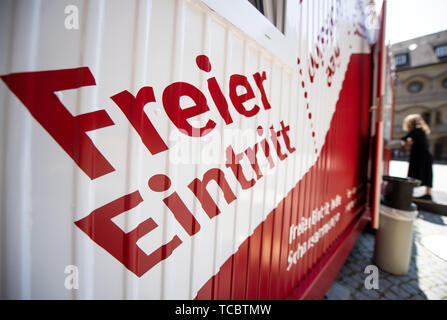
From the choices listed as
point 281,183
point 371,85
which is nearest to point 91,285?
point 281,183

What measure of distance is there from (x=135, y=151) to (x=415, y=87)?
3023 cm

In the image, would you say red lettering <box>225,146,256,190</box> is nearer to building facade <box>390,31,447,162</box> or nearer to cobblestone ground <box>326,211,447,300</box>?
cobblestone ground <box>326,211,447,300</box>

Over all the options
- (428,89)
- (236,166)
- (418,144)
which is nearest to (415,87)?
(428,89)

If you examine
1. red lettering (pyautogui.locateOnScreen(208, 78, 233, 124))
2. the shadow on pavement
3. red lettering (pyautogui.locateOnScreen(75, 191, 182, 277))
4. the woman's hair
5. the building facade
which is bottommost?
the shadow on pavement

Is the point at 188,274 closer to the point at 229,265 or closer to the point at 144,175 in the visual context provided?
the point at 229,265

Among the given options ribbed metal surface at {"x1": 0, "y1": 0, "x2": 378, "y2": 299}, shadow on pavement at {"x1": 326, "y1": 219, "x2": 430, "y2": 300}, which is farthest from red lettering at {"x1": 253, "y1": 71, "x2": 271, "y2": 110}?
shadow on pavement at {"x1": 326, "y1": 219, "x2": 430, "y2": 300}

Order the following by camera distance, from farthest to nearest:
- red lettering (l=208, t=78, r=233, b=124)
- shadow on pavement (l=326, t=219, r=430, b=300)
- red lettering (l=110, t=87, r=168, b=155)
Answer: shadow on pavement (l=326, t=219, r=430, b=300)
red lettering (l=208, t=78, r=233, b=124)
red lettering (l=110, t=87, r=168, b=155)

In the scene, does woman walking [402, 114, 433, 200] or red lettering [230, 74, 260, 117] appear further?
woman walking [402, 114, 433, 200]

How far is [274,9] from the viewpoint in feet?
4.19

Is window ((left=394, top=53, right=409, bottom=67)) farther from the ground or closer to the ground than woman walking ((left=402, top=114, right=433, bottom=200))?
farther from the ground

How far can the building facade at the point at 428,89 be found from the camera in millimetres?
19781

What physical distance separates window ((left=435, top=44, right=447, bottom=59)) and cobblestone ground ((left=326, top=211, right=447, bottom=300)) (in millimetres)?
28658

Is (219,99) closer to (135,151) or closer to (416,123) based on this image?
(135,151)

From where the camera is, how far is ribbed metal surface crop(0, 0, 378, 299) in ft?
1.67
